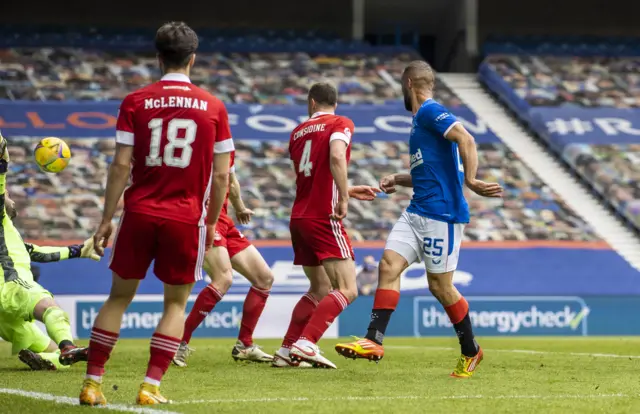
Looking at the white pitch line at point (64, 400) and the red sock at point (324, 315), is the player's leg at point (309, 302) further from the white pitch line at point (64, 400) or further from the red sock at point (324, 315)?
the white pitch line at point (64, 400)

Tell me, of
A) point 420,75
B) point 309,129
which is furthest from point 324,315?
point 420,75

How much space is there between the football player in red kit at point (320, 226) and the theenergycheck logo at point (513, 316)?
27.2 feet

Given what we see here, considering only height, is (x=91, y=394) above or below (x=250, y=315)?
above

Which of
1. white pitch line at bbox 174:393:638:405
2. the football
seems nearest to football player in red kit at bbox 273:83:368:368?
white pitch line at bbox 174:393:638:405

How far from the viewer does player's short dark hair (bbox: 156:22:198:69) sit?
5.66 m

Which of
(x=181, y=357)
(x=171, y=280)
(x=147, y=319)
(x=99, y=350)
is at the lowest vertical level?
(x=147, y=319)

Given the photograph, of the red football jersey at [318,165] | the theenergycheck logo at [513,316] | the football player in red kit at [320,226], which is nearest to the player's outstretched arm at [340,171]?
the football player in red kit at [320,226]

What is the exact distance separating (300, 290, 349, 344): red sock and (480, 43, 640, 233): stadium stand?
14.4m

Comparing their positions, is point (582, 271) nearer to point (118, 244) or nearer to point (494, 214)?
point (494, 214)

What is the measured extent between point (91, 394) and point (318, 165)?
3529 millimetres

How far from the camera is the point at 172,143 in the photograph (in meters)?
5.64

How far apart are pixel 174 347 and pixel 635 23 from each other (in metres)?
29.3

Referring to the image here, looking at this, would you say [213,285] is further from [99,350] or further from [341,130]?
[99,350]

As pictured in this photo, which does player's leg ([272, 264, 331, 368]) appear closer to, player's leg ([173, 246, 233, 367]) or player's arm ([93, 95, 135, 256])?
player's leg ([173, 246, 233, 367])
